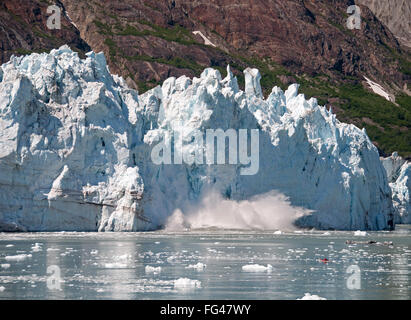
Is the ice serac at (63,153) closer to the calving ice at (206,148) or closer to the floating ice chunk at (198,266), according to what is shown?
the calving ice at (206,148)

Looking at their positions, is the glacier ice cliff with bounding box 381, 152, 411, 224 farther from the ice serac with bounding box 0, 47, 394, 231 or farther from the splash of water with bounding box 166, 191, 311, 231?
the splash of water with bounding box 166, 191, 311, 231

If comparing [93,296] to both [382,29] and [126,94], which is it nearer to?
[126,94]

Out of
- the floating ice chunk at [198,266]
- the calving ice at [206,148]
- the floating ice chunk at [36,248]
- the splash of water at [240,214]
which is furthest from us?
the splash of water at [240,214]

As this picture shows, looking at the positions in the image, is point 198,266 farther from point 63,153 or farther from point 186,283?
point 63,153

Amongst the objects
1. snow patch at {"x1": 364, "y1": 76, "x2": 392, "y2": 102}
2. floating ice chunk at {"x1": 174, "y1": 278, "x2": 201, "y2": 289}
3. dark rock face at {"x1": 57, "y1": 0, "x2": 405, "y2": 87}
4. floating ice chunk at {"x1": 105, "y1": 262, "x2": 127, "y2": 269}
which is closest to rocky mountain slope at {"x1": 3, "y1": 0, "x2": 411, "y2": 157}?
dark rock face at {"x1": 57, "y1": 0, "x2": 405, "y2": 87}

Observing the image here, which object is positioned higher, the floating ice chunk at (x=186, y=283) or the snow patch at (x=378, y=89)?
the snow patch at (x=378, y=89)

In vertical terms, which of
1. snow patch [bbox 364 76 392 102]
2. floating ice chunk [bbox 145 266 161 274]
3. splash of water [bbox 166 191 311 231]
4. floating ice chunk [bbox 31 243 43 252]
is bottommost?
floating ice chunk [bbox 145 266 161 274]

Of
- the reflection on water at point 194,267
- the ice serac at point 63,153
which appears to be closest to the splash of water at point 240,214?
the ice serac at point 63,153
